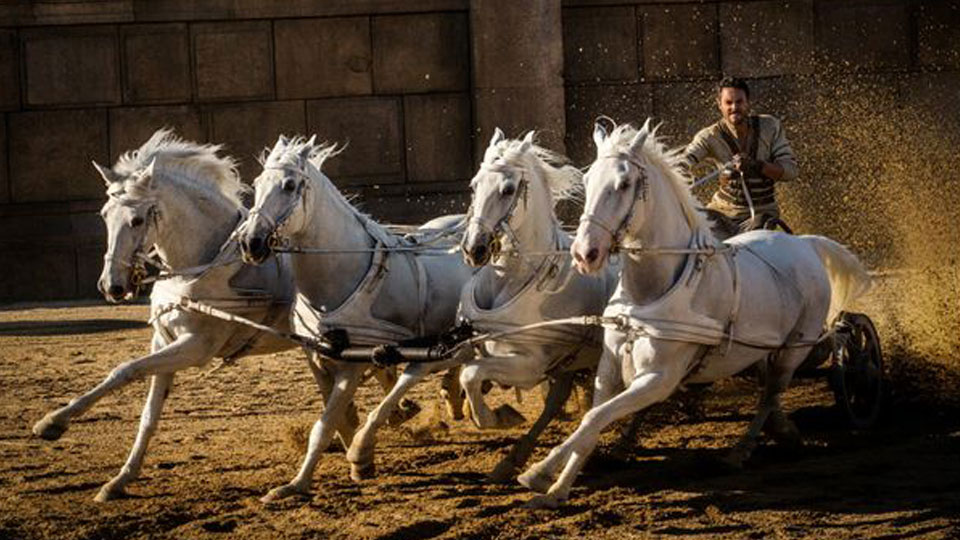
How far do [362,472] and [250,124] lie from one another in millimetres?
10065

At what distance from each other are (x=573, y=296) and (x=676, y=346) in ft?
3.21

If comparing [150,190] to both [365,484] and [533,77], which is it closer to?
[365,484]

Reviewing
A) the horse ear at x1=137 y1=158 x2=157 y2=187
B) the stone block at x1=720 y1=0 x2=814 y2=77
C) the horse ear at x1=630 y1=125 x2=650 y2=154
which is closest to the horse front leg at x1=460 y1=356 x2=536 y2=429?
the horse ear at x1=630 y1=125 x2=650 y2=154

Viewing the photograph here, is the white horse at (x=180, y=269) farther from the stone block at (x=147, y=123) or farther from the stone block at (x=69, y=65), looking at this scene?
the stone block at (x=69, y=65)

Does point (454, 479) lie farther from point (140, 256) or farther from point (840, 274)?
point (840, 274)

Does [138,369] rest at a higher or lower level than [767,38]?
lower

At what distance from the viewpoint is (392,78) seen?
19031mm

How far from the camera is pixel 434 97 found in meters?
19.1

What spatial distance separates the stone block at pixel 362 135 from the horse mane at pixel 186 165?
353 inches

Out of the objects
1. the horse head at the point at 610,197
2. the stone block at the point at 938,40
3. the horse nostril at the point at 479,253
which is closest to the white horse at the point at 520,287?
the horse nostril at the point at 479,253

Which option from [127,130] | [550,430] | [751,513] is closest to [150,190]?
[550,430]

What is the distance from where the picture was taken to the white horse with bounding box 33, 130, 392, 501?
9.24 m

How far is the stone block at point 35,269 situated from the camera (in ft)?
61.2

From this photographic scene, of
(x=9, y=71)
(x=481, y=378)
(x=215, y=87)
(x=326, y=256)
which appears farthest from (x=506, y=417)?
(x=9, y=71)
